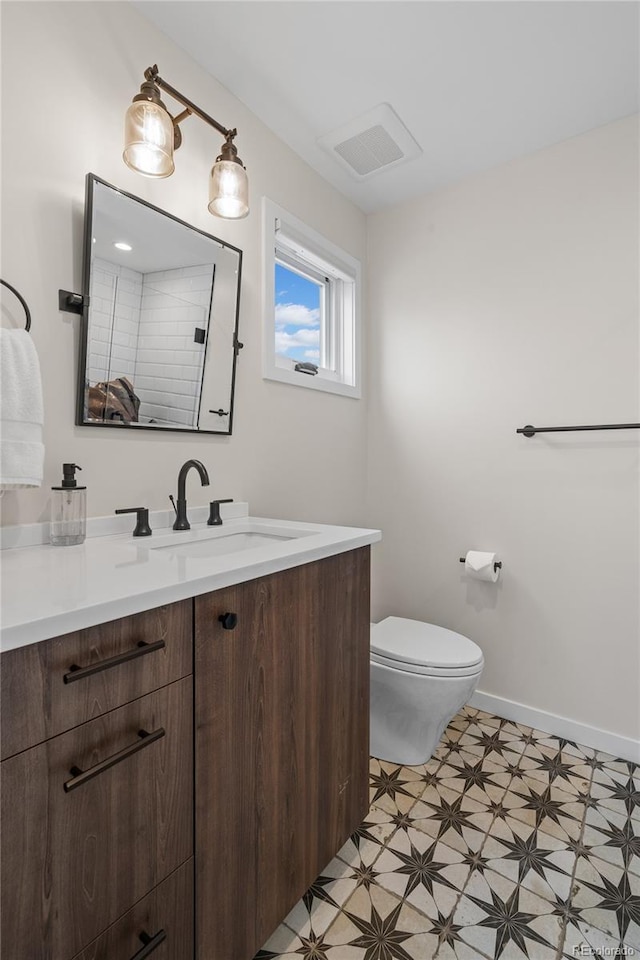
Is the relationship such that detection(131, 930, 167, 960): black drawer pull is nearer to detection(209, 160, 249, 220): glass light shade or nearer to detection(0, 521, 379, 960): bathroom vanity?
detection(0, 521, 379, 960): bathroom vanity

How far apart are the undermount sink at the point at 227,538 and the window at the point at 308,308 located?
25.3 inches

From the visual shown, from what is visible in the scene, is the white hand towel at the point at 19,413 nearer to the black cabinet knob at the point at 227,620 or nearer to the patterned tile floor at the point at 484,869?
the black cabinet knob at the point at 227,620

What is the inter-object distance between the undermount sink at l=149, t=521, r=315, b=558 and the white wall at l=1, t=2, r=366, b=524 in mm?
155

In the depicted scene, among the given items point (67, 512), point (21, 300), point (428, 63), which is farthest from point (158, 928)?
point (428, 63)

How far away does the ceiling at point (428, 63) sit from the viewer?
1.41m

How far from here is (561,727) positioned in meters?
1.97

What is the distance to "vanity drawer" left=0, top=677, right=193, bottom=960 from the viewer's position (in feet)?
2.04

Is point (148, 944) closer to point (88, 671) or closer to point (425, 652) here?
point (88, 671)

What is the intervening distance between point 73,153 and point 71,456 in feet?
2.62

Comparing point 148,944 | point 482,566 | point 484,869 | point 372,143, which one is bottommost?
point 484,869

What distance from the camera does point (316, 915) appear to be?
3.87 feet

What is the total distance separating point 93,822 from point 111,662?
240 mm

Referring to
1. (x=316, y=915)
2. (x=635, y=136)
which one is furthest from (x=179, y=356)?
(x=635, y=136)

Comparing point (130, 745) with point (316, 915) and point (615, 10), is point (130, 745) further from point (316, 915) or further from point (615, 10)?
point (615, 10)
